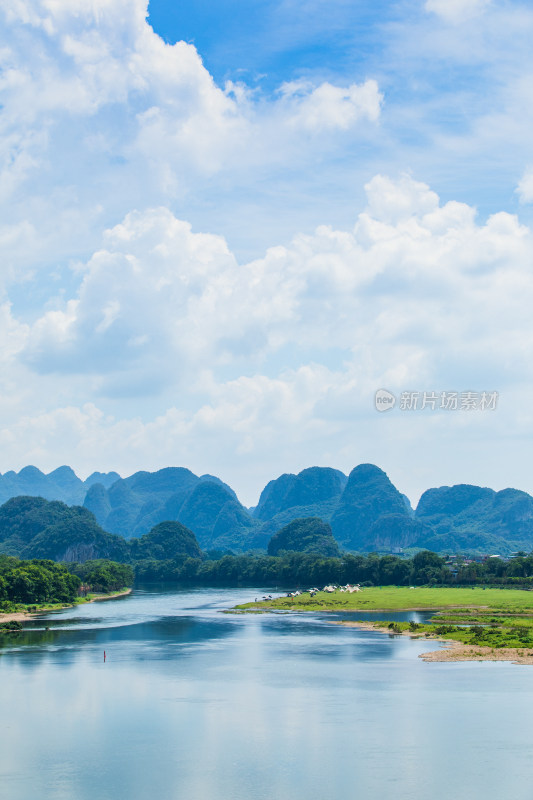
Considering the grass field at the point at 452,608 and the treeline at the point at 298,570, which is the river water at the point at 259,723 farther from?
the treeline at the point at 298,570

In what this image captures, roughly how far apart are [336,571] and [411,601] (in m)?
44.0

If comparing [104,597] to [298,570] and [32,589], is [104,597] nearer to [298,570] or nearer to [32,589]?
[32,589]

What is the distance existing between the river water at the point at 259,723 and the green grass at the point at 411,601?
2665 cm

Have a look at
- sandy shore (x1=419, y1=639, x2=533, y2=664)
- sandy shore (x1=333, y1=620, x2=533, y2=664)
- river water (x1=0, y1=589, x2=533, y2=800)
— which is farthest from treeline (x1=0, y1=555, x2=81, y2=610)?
sandy shore (x1=419, y1=639, x2=533, y2=664)

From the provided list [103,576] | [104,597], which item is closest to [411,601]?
[104,597]

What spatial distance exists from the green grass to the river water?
2665cm

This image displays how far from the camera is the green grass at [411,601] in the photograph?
8194cm

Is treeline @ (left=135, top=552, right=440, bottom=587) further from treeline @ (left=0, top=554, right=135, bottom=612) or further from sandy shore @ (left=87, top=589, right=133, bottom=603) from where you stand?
treeline @ (left=0, top=554, right=135, bottom=612)

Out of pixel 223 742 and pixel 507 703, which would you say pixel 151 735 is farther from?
pixel 507 703

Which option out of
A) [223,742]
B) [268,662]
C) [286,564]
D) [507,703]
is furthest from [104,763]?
[286,564]

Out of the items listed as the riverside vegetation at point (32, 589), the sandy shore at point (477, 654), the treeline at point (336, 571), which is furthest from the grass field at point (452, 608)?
the riverside vegetation at point (32, 589)

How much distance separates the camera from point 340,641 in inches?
2367

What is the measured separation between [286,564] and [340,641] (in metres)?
93.1

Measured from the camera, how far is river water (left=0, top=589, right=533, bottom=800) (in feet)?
85.7
